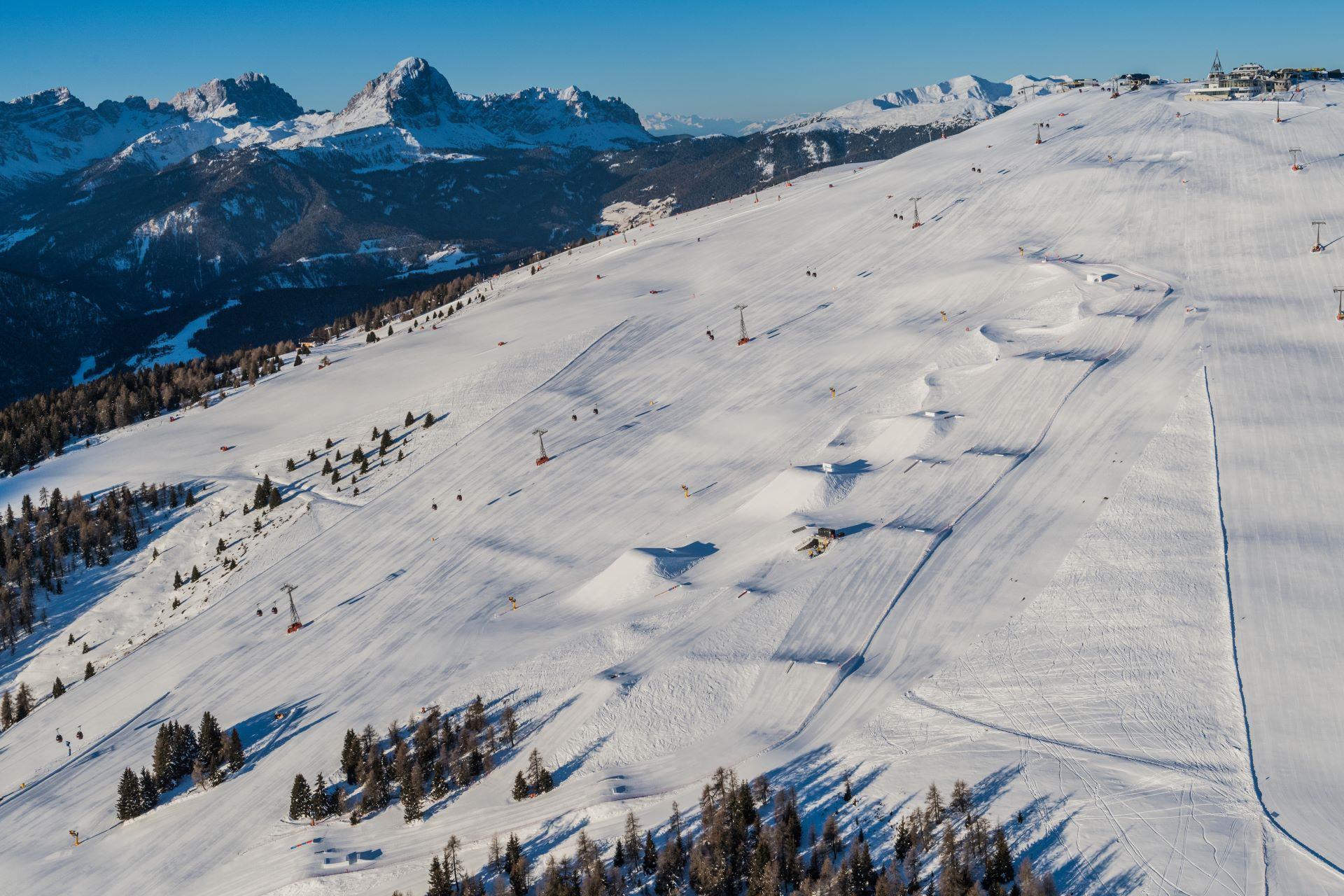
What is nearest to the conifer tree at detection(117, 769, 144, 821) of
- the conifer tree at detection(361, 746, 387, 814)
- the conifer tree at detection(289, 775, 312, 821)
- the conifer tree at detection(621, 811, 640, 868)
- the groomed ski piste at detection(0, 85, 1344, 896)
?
the groomed ski piste at detection(0, 85, 1344, 896)

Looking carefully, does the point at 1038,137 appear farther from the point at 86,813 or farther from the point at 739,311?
the point at 86,813

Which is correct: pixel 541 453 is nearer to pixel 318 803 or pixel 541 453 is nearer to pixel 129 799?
pixel 129 799

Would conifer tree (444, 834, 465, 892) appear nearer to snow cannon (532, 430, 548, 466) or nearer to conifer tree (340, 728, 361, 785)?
conifer tree (340, 728, 361, 785)

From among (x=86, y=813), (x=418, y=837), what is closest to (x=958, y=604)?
(x=418, y=837)

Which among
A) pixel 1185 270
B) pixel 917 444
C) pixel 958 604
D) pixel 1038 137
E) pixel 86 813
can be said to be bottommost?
pixel 86 813

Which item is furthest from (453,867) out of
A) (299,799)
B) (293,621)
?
(293,621)

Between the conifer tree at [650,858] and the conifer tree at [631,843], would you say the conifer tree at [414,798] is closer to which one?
the conifer tree at [631,843]
